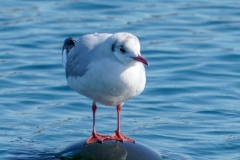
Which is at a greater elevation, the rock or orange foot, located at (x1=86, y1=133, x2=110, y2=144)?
orange foot, located at (x1=86, y1=133, x2=110, y2=144)

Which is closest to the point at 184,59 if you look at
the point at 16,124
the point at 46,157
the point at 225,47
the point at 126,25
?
the point at 225,47

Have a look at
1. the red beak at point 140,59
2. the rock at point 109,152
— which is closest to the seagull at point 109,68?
the red beak at point 140,59

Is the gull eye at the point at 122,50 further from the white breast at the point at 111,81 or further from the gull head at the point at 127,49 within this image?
the white breast at the point at 111,81

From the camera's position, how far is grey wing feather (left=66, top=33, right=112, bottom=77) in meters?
8.44

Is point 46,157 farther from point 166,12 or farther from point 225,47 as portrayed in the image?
point 166,12

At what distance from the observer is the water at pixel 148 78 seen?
34.6 feet

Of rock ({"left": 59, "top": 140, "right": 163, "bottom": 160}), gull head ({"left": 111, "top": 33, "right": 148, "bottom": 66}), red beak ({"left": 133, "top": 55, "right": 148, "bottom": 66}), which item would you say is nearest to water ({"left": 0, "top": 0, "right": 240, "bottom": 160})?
rock ({"left": 59, "top": 140, "right": 163, "bottom": 160})

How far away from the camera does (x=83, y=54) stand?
8.62m

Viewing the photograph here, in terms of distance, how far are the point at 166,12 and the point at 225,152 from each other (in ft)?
29.3

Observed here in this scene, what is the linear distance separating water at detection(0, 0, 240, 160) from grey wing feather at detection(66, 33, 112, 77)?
4.41 feet

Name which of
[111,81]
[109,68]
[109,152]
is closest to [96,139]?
[109,152]

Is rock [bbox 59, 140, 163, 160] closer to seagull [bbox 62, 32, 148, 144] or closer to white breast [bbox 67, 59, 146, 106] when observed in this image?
seagull [bbox 62, 32, 148, 144]

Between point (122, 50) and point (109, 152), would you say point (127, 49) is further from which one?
point (109, 152)

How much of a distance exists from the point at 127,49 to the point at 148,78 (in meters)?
6.15
